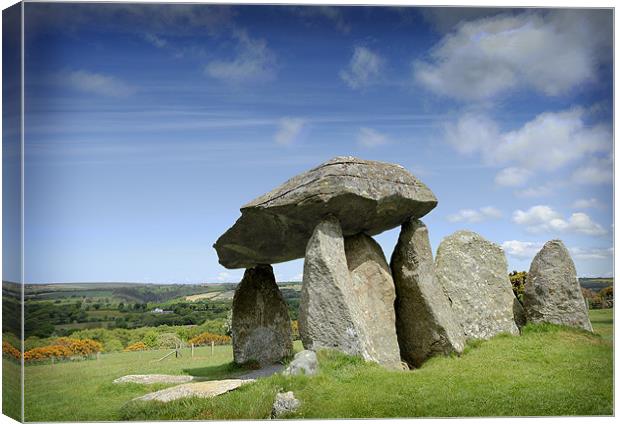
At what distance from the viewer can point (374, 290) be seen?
15.1m

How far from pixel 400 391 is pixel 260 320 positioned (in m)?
6.68

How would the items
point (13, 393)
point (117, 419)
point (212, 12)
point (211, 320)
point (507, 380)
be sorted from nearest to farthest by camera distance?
point (13, 393) → point (117, 419) → point (507, 380) → point (212, 12) → point (211, 320)

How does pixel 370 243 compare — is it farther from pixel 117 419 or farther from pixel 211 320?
pixel 211 320

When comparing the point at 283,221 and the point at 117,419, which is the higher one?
the point at 283,221

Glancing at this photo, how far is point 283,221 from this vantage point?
1459 cm

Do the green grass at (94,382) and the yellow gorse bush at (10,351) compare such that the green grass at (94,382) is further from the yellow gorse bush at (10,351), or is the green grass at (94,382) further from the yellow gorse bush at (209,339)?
the yellow gorse bush at (209,339)

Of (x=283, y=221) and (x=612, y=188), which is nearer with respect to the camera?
(x=612, y=188)

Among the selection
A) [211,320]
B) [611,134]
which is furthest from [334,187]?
[211,320]

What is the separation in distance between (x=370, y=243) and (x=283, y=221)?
6.71 feet

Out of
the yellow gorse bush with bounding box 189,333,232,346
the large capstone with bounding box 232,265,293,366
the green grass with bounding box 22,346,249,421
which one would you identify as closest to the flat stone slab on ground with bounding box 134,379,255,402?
the green grass with bounding box 22,346,249,421

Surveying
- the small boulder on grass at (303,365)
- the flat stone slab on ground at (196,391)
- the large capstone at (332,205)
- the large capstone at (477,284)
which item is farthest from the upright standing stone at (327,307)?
the large capstone at (477,284)

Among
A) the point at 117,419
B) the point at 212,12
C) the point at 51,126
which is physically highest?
the point at 212,12

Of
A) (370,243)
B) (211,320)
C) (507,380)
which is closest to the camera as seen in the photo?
(507,380)

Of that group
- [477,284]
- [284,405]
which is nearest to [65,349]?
[284,405]
